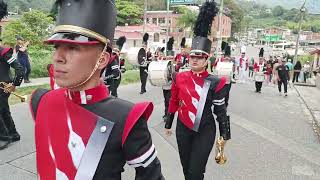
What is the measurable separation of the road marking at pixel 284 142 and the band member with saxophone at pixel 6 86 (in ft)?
17.0

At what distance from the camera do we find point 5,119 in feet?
22.7

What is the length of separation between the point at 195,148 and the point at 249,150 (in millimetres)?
3520

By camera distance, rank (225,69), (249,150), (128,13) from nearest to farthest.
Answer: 1. (249,150)
2. (225,69)
3. (128,13)

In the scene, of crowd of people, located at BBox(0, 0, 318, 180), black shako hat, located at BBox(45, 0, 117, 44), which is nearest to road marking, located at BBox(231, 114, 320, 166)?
crowd of people, located at BBox(0, 0, 318, 180)

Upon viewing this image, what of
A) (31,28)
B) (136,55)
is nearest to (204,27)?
(136,55)

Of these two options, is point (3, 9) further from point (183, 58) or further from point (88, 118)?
point (183, 58)

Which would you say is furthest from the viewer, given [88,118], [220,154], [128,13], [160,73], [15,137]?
[128,13]

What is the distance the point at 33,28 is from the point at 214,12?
2924 cm

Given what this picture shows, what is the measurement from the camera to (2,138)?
654cm

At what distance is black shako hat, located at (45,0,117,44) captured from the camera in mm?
1814

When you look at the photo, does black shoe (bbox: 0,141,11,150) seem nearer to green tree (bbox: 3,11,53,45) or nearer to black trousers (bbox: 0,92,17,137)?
black trousers (bbox: 0,92,17,137)

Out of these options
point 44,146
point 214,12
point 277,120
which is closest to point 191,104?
point 214,12

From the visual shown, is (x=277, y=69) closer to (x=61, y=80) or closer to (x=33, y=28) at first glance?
(x=61, y=80)

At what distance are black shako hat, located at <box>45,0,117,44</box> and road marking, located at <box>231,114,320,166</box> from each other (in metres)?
6.29
